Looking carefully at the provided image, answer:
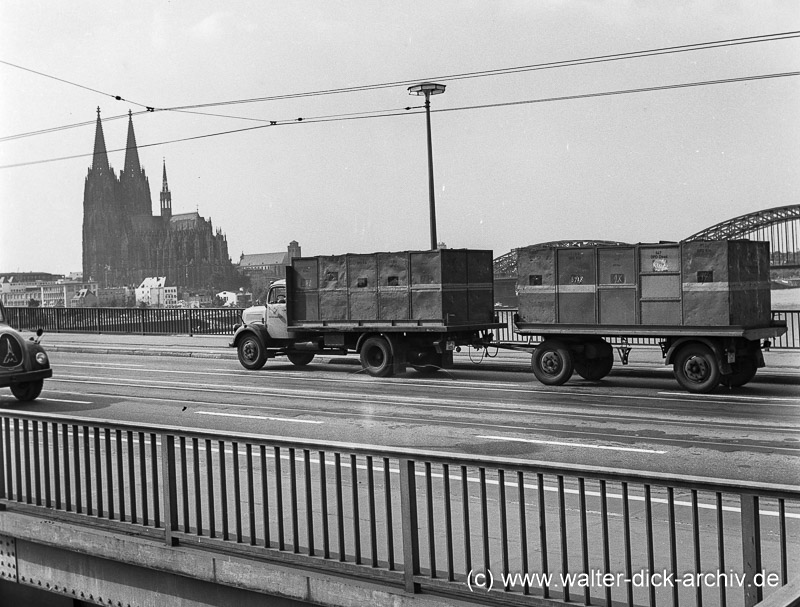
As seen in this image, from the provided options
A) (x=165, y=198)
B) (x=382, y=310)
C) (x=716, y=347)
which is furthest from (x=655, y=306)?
(x=165, y=198)

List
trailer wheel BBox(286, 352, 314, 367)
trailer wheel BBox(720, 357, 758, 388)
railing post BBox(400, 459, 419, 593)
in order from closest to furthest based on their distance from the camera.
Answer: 1. railing post BBox(400, 459, 419, 593)
2. trailer wheel BBox(720, 357, 758, 388)
3. trailer wheel BBox(286, 352, 314, 367)

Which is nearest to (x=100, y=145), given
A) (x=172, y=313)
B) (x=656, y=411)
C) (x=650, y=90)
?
(x=172, y=313)

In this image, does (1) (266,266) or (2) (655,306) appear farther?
(1) (266,266)

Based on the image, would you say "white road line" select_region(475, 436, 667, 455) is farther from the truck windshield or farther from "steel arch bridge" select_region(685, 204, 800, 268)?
"steel arch bridge" select_region(685, 204, 800, 268)

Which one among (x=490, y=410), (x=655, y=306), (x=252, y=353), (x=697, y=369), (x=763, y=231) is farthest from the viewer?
(x=763, y=231)

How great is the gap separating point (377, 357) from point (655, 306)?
7.07 metres

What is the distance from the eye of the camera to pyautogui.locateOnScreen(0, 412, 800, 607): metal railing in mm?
5078

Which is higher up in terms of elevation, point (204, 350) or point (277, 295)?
point (277, 295)

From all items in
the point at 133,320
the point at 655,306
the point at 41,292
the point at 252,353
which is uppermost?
the point at 41,292

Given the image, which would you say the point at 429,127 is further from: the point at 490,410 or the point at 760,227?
the point at 760,227

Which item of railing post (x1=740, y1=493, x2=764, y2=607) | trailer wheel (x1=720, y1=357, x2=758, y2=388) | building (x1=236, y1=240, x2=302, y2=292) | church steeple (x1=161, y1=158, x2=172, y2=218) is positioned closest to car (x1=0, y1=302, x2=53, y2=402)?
building (x1=236, y1=240, x2=302, y2=292)

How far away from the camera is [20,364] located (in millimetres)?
17422

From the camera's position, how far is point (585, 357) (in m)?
20.0

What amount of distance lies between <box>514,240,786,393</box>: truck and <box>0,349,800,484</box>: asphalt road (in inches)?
21.6
